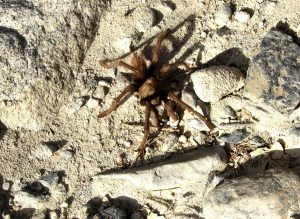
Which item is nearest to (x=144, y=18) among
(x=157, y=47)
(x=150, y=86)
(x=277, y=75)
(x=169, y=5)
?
(x=169, y=5)

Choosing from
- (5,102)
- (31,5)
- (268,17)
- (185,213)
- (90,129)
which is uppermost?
(31,5)

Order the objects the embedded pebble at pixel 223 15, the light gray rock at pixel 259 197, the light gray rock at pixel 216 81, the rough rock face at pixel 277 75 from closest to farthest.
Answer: the light gray rock at pixel 259 197, the rough rock face at pixel 277 75, the light gray rock at pixel 216 81, the embedded pebble at pixel 223 15

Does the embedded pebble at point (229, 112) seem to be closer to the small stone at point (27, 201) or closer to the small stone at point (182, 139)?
the small stone at point (182, 139)

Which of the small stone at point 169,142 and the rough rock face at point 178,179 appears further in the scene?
the small stone at point 169,142

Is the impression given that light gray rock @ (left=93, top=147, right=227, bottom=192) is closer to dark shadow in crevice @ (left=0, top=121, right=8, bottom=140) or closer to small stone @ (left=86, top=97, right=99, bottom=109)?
small stone @ (left=86, top=97, right=99, bottom=109)

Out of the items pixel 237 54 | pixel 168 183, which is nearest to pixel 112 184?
pixel 168 183

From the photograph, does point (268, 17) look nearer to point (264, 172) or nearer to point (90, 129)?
point (264, 172)

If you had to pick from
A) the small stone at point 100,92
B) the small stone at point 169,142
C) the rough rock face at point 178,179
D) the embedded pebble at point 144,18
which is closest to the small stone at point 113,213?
the rough rock face at point 178,179
